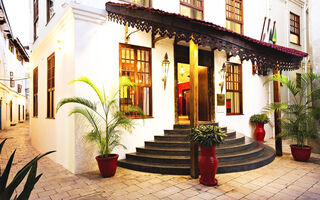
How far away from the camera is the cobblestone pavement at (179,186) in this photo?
3898 millimetres

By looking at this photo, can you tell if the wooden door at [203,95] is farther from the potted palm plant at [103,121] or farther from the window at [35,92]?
the window at [35,92]

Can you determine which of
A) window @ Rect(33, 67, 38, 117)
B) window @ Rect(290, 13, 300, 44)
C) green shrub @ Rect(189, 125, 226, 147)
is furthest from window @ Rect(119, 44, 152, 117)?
window @ Rect(290, 13, 300, 44)

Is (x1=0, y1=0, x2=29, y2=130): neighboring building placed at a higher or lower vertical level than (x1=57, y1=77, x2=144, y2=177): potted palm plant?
higher

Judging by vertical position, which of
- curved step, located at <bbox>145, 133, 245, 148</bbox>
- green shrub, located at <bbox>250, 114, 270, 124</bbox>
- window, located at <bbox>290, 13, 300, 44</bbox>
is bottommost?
curved step, located at <bbox>145, 133, 245, 148</bbox>

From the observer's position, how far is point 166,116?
6961mm

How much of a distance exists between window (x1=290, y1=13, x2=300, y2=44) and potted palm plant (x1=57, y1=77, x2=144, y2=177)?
11215 millimetres

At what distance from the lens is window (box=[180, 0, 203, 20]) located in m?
7.63

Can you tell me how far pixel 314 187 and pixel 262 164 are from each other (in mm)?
1516

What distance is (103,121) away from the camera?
18.8ft

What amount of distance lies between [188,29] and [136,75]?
2526 millimetres

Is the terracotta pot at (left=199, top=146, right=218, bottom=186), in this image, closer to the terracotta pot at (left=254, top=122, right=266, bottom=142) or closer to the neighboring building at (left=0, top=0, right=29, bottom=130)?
the terracotta pot at (left=254, top=122, right=266, bottom=142)

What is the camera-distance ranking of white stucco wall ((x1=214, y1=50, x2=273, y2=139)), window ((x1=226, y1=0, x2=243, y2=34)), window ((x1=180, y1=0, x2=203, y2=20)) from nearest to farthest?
window ((x1=180, y1=0, x2=203, y2=20)), white stucco wall ((x1=214, y1=50, x2=273, y2=139)), window ((x1=226, y1=0, x2=243, y2=34))

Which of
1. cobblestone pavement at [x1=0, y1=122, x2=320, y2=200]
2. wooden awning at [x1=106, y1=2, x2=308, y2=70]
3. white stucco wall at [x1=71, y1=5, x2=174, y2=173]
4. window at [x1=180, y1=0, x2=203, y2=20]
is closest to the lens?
cobblestone pavement at [x1=0, y1=122, x2=320, y2=200]

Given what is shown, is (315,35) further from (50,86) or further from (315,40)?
(50,86)
